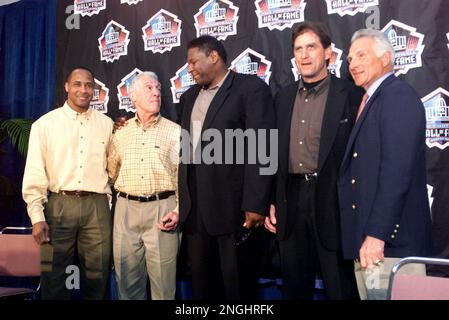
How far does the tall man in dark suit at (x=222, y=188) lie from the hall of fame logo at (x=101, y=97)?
141 centimetres

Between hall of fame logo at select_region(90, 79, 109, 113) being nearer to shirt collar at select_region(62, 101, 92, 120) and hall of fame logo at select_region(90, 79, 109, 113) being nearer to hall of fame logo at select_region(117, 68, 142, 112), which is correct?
hall of fame logo at select_region(117, 68, 142, 112)

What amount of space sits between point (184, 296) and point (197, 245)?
1089 millimetres

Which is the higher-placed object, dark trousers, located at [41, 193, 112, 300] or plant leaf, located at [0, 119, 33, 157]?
plant leaf, located at [0, 119, 33, 157]

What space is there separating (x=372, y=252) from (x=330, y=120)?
74cm

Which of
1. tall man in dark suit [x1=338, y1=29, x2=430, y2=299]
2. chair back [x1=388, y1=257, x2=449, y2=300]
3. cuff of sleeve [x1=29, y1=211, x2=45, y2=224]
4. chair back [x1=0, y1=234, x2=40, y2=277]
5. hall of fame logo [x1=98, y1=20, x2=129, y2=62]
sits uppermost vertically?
hall of fame logo [x1=98, y1=20, x2=129, y2=62]

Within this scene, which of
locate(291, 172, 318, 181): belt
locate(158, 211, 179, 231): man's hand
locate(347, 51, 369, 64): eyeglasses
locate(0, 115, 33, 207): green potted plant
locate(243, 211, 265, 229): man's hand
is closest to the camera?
locate(347, 51, 369, 64): eyeglasses

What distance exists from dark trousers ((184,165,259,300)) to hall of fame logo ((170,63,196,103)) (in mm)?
1120

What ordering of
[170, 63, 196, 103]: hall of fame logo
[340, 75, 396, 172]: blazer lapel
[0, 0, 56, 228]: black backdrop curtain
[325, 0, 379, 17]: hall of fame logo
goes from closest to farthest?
[340, 75, 396, 172]: blazer lapel
[325, 0, 379, 17]: hall of fame logo
[170, 63, 196, 103]: hall of fame logo
[0, 0, 56, 228]: black backdrop curtain

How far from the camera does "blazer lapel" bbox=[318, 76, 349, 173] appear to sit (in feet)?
8.63

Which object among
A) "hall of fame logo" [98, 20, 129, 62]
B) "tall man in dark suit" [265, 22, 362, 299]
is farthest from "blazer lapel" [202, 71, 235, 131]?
"hall of fame logo" [98, 20, 129, 62]

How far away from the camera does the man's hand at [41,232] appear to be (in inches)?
130

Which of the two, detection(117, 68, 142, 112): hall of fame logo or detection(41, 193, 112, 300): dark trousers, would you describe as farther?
detection(117, 68, 142, 112): hall of fame logo

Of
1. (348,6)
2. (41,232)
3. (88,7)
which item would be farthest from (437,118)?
(88,7)
